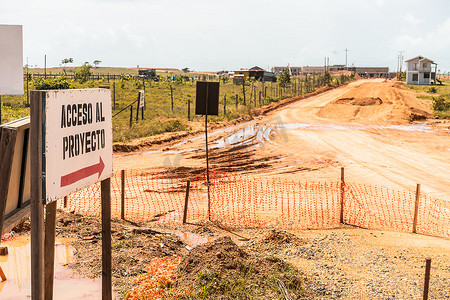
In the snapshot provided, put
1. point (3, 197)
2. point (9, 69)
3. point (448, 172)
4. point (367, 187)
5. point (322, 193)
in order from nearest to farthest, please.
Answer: point (3, 197), point (9, 69), point (322, 193), point (367, 187), point (448, 172)

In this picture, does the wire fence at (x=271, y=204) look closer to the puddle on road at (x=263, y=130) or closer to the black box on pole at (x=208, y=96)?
the black box on pole at (x=208, y=96)

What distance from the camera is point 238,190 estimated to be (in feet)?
54.7

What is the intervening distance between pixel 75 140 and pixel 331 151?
21.1m

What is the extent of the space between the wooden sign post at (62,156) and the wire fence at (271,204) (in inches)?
291

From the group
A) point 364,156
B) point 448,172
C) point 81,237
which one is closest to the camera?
point 81,237

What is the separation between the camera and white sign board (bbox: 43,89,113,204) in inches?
164

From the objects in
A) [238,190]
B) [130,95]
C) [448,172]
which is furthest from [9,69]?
[130,95]

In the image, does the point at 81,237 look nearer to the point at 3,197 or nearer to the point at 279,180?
the point at 3,197

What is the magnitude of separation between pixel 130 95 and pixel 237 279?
2058 inches

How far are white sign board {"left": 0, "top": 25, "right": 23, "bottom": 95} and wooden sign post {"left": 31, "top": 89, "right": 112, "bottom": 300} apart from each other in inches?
161

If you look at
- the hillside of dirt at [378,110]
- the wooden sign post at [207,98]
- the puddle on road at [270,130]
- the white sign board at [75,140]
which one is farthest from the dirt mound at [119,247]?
the hillside of dirt at [378,110]

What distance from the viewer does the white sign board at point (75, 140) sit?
4.16 meters

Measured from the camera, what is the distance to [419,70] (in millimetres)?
93688

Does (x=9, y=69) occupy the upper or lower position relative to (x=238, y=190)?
upper
